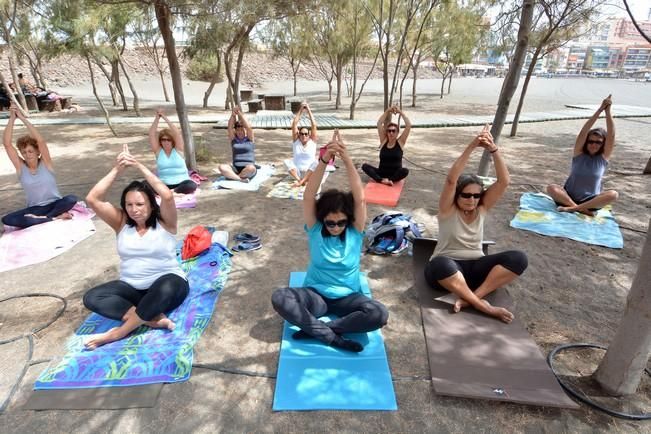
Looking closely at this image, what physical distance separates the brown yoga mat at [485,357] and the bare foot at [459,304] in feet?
0.13

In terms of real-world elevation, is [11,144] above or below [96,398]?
above

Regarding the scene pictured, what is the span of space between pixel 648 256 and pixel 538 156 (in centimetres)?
767

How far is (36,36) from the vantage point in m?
18.5

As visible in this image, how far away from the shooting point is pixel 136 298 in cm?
302

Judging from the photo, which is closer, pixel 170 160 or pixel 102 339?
pixel 102 339

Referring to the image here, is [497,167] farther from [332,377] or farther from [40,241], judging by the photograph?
[40,241]

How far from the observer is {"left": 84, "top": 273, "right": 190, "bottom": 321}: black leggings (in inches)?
112

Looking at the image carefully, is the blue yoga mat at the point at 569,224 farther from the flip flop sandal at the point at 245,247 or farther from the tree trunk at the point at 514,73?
the flip flop sandal at the point at 245,247

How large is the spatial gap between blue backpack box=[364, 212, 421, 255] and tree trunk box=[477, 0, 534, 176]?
2499mm

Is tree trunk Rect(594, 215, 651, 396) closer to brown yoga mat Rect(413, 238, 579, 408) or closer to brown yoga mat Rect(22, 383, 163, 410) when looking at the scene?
brown yoga mat Rect(413, 238, 579, 408)

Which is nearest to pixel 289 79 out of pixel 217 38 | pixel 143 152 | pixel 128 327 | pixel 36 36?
pixel 36 36

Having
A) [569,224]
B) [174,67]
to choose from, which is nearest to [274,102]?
[174,67]

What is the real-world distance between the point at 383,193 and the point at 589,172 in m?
2.97

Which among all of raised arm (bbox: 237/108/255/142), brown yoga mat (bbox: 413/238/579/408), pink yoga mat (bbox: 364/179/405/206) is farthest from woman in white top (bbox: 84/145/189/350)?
raised arm (bbox: 237/108/255/142)
